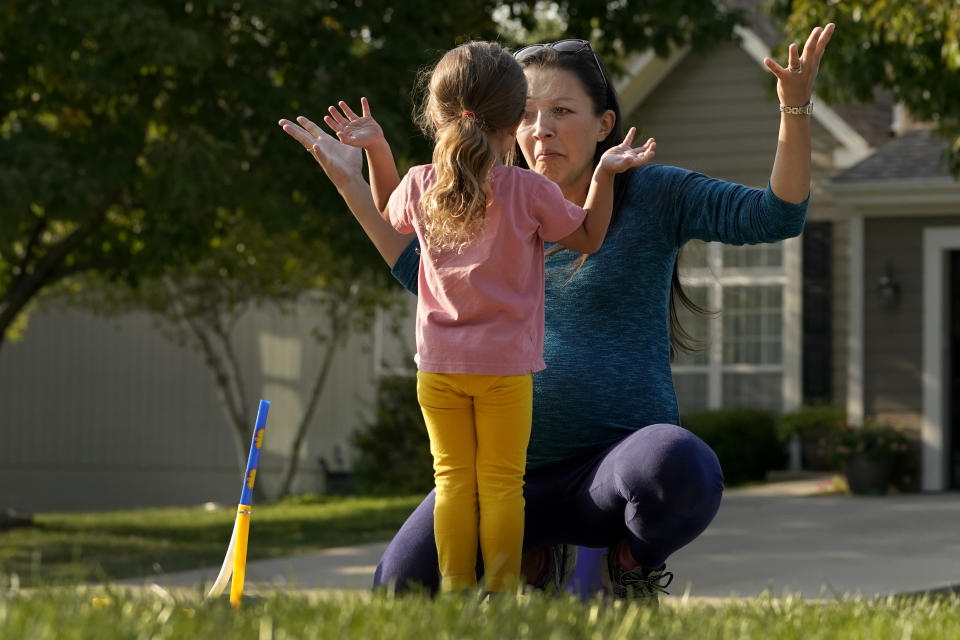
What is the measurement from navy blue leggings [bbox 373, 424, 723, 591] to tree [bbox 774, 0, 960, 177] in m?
6.51

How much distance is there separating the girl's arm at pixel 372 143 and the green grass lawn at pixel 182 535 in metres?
6.44

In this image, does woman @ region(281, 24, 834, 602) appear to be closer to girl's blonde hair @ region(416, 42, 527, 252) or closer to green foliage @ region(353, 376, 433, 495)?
girl's blonde hair @ region(416, 42, 527, 252)

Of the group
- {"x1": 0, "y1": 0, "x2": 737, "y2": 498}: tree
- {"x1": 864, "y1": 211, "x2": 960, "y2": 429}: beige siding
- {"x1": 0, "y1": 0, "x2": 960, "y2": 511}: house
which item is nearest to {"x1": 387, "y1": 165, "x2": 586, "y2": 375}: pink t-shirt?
{"x1": 0, "y1": 0, "x2": 737, "y2": 498}: tree

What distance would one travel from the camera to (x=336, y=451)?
62.6ft

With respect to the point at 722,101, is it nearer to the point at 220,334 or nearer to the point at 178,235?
the point at 220,334

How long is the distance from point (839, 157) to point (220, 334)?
24.3 feet

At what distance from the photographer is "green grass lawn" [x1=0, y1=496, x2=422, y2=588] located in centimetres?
1097

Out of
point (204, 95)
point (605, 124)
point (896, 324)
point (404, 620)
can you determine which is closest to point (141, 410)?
point (204, 95)

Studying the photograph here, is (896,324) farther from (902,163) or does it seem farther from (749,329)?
(749,329)

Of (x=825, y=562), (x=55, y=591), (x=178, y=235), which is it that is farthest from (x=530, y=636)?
(x=178, y=235)

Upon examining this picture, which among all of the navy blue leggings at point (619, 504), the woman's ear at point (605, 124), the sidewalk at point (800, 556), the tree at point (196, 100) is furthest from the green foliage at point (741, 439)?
the navy blue leggings at point (619, 504)

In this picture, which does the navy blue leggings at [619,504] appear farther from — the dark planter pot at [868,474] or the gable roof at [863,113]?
the gable roof at [863,113]

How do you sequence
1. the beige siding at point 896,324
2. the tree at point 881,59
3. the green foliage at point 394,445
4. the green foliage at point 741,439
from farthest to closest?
the green foliage at point 394,445, the green foliage at point 741,439, the beige siding at point 896,324, the tree at point 881,59

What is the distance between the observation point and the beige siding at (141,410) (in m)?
19.0
